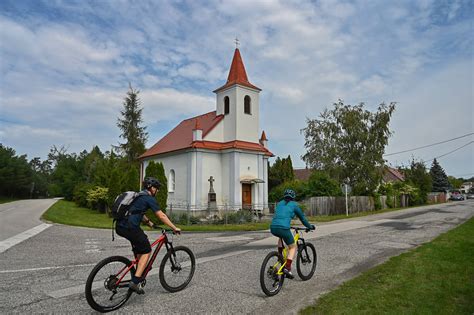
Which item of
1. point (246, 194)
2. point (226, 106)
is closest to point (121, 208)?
point (246, 194)

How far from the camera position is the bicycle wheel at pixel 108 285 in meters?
4.68

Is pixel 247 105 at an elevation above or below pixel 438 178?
above

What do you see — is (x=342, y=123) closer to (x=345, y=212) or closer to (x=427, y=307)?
(x=345, y=212)

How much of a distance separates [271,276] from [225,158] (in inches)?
784

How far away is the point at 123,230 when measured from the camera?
4988 mm

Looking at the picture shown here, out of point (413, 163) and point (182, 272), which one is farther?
point (413, 163)

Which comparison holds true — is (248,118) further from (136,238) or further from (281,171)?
(136,238)

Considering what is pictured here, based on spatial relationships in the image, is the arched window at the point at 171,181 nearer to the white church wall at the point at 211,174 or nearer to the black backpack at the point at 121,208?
the white church wall at the point at 211,174

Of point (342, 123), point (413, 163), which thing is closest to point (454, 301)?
point (342, 123)

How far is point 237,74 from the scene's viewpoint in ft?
87.8

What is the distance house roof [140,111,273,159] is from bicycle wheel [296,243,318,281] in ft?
57.9

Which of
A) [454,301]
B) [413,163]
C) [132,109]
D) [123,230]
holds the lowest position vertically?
[454,301]

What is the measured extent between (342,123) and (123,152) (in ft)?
78.3

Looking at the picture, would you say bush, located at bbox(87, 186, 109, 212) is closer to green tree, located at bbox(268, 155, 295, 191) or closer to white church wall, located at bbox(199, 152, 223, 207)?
white church wall, located at bbox(199, 152, 223, 207)
